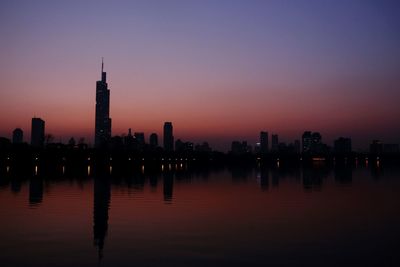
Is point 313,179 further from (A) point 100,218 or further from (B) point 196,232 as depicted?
(B) point 196,232

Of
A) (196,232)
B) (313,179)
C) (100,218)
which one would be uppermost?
(313,179)

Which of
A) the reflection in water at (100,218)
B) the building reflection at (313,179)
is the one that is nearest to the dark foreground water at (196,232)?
the reflection in water at (100,218)

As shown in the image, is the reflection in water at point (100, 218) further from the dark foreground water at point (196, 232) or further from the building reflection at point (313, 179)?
the building reflection at point (313, 179)

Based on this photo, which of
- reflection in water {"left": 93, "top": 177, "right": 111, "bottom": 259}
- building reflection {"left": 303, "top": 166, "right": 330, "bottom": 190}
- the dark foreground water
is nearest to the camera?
the dark foreground water

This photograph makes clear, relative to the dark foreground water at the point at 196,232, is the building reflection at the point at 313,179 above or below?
above

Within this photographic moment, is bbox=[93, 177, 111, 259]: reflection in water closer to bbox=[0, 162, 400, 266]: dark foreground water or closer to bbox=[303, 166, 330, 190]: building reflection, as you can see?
bbox=[0, 162, 400, 266]: dark foreground water

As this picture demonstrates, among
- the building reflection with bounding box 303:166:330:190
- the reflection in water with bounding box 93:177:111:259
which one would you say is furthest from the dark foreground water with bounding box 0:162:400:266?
the building reflection with bounding box 303:166:330:190

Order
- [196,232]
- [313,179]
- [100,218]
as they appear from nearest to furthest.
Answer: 1. [196,232]
2. [100,218]
3. [313,179]

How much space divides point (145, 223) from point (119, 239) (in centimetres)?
546

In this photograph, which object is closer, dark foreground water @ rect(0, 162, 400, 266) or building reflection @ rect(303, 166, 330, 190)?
dark foreground water @ rect(0, 162, 400, 266)

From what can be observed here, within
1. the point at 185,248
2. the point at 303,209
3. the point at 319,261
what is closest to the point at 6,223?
the point at 185,248

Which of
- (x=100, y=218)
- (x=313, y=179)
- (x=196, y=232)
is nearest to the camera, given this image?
(x=196, y=232)

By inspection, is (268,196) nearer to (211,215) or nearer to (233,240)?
(211,215)

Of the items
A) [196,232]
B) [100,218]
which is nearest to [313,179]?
[100,218]
